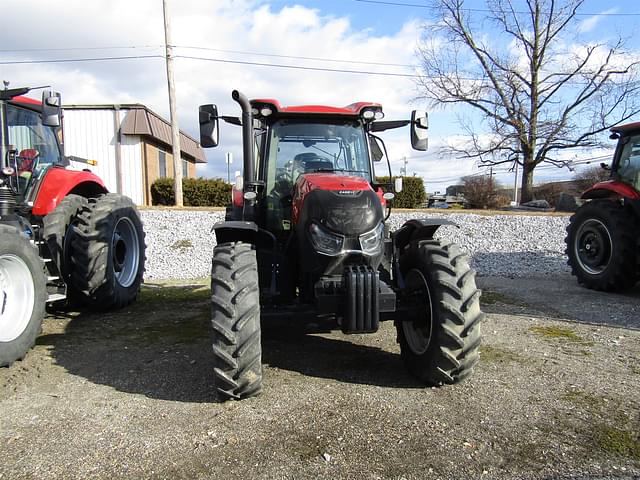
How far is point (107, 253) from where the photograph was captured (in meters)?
5.67

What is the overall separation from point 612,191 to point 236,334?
694cm

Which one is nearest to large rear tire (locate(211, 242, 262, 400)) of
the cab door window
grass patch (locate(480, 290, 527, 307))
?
the cab door window

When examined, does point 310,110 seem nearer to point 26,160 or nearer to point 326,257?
point 326,257

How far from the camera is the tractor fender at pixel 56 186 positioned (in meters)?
5.54

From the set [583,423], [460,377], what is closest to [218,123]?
[460,377]

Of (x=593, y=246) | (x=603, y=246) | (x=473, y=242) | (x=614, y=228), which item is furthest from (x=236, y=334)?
(x=473, y=242)

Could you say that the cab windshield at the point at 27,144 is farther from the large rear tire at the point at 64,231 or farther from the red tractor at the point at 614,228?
the red tractor at the point at 614,228

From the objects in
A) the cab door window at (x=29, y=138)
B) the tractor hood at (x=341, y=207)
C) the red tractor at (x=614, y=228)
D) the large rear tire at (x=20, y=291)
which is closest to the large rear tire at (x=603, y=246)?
the red tractor at (x=614, y=228)

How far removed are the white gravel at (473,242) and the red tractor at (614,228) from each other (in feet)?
4.71

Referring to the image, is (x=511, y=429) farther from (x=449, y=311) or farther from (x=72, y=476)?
(x=72, y=476)

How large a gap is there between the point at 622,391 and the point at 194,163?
29398mm

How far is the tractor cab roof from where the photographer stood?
4590 millimetres

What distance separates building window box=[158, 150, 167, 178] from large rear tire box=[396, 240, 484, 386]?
19214 millimetres

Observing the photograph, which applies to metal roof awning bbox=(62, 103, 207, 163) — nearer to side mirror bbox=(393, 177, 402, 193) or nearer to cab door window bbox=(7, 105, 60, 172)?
cab door window bbox=(7, 105, 60, 172)
